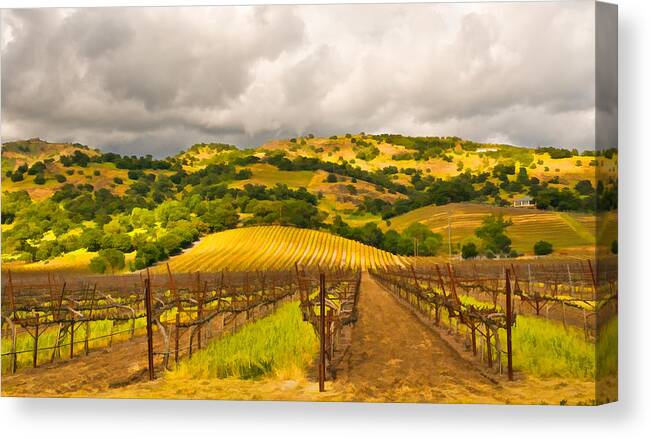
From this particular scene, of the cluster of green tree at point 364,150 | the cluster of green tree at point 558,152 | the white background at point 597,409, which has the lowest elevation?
the white background at point 597,409

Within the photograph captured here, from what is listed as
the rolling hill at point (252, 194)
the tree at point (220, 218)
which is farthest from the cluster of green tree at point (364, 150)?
the tree at point (220, 218)

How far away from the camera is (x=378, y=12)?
29.6ft

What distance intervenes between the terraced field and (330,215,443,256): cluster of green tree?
184 millimetres

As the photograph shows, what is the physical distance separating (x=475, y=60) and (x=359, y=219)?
2.86 metres

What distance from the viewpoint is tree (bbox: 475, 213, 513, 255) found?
9555mm

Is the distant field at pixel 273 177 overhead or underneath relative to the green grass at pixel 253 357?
overhead

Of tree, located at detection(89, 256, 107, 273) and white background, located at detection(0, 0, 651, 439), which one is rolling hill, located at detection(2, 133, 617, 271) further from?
white background, located at detection(0, 0, 651, 439)

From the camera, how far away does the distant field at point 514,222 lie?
8.80m

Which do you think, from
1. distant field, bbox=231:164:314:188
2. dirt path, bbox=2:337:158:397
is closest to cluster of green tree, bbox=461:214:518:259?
distant field, bbox=231:164:314:188

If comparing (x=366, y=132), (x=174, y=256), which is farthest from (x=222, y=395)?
(x=366, y=132)

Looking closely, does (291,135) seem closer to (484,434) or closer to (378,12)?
(378,12)

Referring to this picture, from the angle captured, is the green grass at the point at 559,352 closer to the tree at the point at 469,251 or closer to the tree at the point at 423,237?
the tree at the point at 469,251

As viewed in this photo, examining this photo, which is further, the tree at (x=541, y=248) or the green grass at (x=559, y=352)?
the tree at (x=541, y=248)

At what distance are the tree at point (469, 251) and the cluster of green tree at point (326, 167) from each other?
1.22 m
